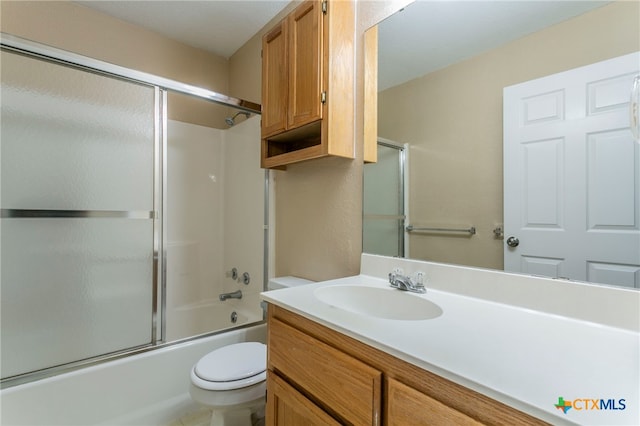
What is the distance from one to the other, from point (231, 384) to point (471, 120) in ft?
4.63

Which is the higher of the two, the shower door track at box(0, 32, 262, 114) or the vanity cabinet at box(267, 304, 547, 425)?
the shower door track at box(0, 32, 262, 114)

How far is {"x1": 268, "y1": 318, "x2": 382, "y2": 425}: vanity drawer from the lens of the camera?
0.68m

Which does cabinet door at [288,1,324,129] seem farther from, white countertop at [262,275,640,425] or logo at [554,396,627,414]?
logo at [554,396,627,414]

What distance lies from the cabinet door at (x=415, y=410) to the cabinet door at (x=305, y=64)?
1.09 meters

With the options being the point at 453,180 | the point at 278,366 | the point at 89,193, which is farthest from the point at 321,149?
the point at 89,193

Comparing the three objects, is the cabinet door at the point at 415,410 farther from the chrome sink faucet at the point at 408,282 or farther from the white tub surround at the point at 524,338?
the chrome sink faucet at the point at 408,282

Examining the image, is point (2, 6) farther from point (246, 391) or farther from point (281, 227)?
point (246, 391)

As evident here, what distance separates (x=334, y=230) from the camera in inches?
61.0

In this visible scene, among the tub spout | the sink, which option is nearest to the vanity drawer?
the sink

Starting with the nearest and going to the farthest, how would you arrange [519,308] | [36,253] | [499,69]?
[519,308], [499,69], [36,253]

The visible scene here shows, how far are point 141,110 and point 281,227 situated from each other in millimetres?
1098

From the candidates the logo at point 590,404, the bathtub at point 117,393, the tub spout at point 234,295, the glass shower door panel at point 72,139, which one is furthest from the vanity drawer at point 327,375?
the tub spout at point 234,295

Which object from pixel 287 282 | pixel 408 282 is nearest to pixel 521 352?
pixel 408 282

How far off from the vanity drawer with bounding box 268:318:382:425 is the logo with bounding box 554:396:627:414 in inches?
13.1
